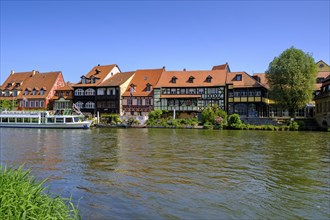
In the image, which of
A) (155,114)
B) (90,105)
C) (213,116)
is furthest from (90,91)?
(213,116)

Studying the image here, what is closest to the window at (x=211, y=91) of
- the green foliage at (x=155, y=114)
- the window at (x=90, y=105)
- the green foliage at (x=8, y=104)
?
the green foliage at (x=155, y=114)

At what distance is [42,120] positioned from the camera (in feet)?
177

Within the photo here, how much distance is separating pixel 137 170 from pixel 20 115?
46.8 meters

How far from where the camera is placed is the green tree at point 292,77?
45.0 meters

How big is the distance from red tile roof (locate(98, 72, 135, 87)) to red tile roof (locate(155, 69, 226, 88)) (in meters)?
7.33

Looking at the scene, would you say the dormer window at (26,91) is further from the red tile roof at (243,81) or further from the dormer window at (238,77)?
the dormer window at (238,77)

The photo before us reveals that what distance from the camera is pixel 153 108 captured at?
5788 cm

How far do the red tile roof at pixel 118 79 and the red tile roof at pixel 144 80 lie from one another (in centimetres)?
125

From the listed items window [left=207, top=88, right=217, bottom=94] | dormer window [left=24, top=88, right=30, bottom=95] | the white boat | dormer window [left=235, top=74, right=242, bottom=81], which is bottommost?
the white boat

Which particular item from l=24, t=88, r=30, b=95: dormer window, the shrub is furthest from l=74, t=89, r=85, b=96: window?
the shrub

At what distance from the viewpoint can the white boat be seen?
51259 mm

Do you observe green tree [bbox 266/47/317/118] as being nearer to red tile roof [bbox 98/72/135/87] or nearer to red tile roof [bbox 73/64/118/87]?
red tile roof [bbox 98/72/135/87]

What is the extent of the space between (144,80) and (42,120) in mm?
19670

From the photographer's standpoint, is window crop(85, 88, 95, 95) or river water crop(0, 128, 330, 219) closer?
river water crop(0, 128, 330, 219)
